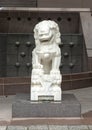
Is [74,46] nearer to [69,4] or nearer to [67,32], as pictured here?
[67,32]

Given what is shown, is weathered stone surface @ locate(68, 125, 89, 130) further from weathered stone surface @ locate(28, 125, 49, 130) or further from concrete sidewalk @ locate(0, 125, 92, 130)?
weathered stone surface @ locate(28, 125, 49, 130)

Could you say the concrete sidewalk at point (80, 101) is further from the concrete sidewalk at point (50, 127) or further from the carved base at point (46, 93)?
the carved base at point (46, 93)

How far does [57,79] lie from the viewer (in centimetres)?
943

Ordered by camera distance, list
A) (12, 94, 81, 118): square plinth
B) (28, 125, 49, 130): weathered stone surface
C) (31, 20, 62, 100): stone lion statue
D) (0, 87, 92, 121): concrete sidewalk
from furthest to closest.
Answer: (0, 87, 92, 121): concrete sidewalk < (31, 20, 62, 100): stone lion statue < (12, 94, 81, 118): square plinth < (28, 125, 49, 130): weathered stone surface

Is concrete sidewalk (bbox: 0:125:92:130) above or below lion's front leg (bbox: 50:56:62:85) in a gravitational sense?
below

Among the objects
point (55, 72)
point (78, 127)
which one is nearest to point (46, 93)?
point (55, 72)

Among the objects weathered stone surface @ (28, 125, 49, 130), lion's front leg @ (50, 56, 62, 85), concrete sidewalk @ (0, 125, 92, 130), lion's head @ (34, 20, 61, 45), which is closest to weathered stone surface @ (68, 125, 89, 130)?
concrete sidewalk @ (0, 125, 92, 130)

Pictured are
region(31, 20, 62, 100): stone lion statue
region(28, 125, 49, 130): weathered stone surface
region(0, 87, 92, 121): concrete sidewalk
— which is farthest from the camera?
region(0, 87, 92, 121): concrete sidewalk

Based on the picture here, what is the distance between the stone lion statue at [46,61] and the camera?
935 cm

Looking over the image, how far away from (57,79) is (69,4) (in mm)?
12352

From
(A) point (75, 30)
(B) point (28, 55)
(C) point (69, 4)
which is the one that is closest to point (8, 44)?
(B) point (28, 55)

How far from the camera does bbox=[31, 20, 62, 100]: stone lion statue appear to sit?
9352 mm

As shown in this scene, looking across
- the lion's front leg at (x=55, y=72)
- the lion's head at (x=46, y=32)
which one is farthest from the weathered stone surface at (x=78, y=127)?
the lion's head at (x=46, y=32)

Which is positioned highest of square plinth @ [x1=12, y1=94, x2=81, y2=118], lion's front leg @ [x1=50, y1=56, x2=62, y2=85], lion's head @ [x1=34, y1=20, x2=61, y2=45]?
lion's head @ [x1=34, y1=20, x2=61, y2=45]
